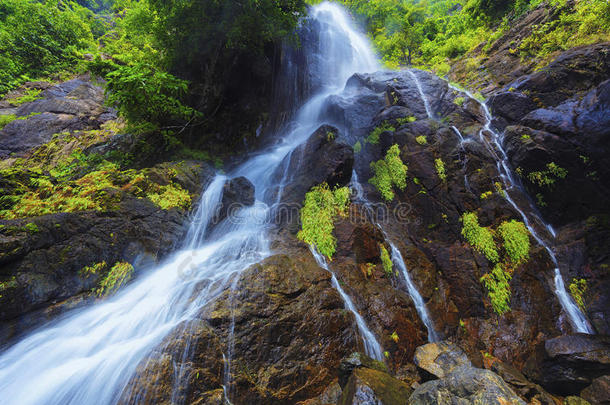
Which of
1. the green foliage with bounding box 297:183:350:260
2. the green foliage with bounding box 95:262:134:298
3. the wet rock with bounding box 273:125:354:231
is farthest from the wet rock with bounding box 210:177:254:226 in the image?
the green foliage with bounding box 95:262:134:298

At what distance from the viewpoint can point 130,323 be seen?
4078mm

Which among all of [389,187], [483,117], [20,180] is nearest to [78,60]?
[20,180]

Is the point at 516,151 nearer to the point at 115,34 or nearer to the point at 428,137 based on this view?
the point at 428,137

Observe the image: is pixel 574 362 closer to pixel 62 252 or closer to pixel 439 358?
pixel 439 358

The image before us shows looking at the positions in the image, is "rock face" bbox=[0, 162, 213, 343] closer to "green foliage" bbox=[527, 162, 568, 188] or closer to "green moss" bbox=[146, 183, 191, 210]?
"green moss" bbox=[146, 183, 191, 210]

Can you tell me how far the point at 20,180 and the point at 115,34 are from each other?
23149mm

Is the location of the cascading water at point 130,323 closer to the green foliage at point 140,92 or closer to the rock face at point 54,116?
the green foliage at point 140,92

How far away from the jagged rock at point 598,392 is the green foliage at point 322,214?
5579 mm

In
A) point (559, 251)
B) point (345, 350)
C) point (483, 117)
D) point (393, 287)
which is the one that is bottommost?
point (559, 251)

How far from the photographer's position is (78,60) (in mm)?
14406

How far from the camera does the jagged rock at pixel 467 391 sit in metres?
2.88

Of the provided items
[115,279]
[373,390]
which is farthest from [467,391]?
[115,279]

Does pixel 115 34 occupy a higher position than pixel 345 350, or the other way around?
pixel 115 34

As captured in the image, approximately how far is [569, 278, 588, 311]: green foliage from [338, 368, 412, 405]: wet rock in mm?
5738
